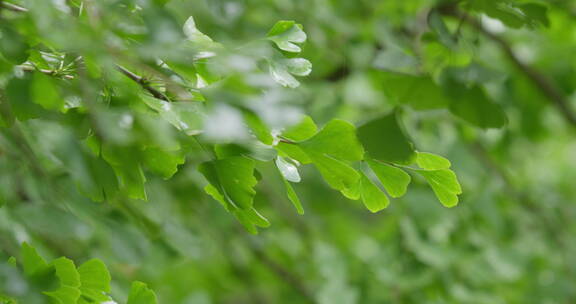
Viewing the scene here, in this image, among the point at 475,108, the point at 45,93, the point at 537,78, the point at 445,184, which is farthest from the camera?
the point at 537,78

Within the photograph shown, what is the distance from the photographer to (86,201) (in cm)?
59

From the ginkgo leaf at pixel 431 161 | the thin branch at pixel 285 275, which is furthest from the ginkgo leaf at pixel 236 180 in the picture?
the thin branch at pixel 285 275

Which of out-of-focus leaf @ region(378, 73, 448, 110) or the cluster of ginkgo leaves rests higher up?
out-of-focus leaf @ region(378, 73, 448, 110)

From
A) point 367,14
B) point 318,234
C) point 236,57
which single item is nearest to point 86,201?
point 236,57

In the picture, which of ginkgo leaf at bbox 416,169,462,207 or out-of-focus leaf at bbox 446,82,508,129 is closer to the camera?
ginkgo leaf at bbox 416,169,462,207

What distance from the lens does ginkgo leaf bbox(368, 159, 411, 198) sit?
403 mm

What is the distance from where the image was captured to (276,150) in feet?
1.20

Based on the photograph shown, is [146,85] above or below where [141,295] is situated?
above

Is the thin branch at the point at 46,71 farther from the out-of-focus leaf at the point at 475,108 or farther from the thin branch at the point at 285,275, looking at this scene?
the thin branch at the point at 285,275

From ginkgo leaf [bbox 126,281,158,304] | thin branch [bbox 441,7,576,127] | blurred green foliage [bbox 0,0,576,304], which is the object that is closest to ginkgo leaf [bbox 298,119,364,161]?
blurred green foliage [bbox 0,0,576,304]

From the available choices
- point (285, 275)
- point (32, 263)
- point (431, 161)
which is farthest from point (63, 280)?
point (285, 275)

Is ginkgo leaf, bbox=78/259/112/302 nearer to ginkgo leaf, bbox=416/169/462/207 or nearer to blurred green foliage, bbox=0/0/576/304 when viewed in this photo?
blurred green foliage, bbox=0/0/576/304

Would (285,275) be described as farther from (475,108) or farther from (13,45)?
(13,45)

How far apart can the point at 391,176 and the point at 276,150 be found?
0.28 feet
